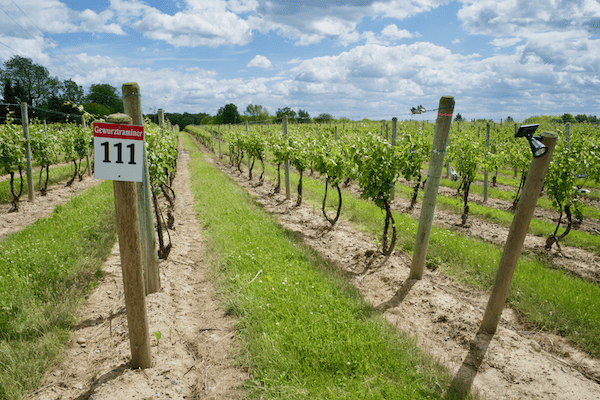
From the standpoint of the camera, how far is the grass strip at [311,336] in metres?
3.12

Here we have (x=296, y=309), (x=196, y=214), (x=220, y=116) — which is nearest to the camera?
(x=296, y=309)

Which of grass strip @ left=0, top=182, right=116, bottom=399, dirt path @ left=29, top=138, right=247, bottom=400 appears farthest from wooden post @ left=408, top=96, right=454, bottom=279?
grass strip @ left=0, top=182, right=116, bottom=399

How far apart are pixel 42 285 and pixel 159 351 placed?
238 centimetres

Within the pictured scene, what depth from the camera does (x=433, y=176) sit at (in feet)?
16.1

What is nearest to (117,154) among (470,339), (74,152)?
(470,339)

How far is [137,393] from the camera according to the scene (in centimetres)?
301

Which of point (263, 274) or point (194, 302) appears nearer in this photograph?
point (194, 302)

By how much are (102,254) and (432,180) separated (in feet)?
18.8

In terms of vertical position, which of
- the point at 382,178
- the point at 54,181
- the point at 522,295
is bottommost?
the point at 54,181

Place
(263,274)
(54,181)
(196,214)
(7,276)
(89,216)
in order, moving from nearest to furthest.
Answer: (7,276)
(263,274)
(89,216)
(196,214)
(54,181)

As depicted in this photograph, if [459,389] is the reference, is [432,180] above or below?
above

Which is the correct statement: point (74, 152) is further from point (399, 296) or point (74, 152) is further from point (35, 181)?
point (399, 296)

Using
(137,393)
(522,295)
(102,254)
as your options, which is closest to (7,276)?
(102,254)

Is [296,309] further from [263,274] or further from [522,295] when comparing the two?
[522,295]
